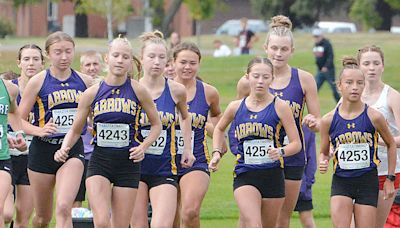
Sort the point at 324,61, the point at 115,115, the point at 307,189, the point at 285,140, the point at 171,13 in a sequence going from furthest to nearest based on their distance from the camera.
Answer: the point at 171,13, the point at 324,61, the point at 307,189, the point at 285,140, the point at 115,115

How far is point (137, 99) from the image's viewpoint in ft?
30.8

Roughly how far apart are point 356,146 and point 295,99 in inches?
36.9

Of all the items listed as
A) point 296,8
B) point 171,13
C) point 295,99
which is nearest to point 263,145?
point 295,99

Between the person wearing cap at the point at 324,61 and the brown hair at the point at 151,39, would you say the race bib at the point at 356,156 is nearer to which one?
the brown hair at the point at 151,39

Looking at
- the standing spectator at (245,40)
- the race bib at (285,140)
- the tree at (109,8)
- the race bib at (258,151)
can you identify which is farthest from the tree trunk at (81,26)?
the race bib at (258,151)

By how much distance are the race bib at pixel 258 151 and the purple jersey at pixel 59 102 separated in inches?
67.1

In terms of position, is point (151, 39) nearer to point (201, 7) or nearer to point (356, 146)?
point (356, 146)

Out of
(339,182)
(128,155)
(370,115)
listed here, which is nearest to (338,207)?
(339,182)

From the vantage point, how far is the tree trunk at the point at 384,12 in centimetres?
5865

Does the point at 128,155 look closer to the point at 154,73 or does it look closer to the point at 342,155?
the point at 154,73

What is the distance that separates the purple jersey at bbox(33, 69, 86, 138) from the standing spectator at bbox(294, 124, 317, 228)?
257 cm

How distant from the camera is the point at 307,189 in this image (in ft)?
37.9

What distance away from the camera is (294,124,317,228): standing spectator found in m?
11.5

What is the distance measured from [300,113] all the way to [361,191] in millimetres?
1116
